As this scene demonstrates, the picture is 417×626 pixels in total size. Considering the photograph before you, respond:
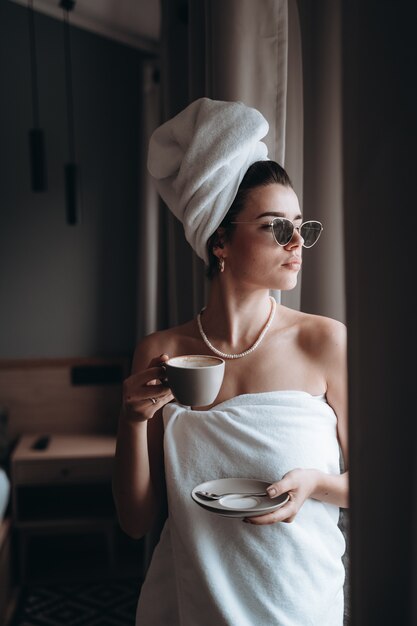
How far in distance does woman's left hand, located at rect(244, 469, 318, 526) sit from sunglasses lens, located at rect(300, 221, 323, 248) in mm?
390

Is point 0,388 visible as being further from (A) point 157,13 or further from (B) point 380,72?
(B) point 380,72

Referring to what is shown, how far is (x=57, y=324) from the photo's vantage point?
3658 millimetres

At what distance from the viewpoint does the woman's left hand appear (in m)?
0.90

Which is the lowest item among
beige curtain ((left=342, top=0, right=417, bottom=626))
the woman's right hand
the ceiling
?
the woman's right hand

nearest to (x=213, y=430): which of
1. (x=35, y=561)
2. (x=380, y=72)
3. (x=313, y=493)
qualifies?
(x=313, y=493)

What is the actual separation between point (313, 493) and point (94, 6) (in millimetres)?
2988

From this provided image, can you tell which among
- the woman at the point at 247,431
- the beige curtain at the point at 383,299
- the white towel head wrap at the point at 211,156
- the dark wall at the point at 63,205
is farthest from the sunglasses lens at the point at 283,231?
the dark wall at the point at 63,205

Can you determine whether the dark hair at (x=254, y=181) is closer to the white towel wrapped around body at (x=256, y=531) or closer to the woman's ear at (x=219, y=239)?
the woman's ear at (x=219, y=239)

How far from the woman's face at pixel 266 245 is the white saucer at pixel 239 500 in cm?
35

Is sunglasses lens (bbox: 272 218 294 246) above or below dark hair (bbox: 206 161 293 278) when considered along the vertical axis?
below

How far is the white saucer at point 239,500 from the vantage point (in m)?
0.88

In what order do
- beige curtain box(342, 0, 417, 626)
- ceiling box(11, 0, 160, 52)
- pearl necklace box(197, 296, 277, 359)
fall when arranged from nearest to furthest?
beige curtain box(342, 0, 417, 626), pearl necklace box(197, 296, 277, 359), ceiling box(11, 0, 160, 52)

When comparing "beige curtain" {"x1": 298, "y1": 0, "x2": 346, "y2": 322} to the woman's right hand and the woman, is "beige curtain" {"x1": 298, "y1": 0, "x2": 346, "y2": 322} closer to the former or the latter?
the woman

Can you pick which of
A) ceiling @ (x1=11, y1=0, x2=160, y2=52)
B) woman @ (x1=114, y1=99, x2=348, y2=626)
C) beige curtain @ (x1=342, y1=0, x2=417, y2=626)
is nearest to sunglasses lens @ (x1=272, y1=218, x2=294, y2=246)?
woman @ (x1=114, y1=99, x2=348, y2=626)
